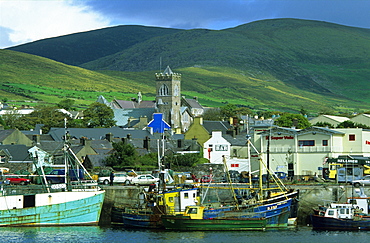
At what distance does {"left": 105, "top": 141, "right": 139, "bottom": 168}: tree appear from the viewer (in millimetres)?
83812

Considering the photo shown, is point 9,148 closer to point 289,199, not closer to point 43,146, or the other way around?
Answer: point 43,146

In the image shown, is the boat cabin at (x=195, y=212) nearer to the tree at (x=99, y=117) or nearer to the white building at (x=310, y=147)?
the white building at (x=310, y=147)

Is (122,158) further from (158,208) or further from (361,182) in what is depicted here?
(361,182)

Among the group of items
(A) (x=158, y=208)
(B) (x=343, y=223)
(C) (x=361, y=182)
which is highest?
(C) (x=361, y=182)

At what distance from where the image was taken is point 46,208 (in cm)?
5856

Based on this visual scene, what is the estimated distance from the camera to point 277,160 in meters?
82.5

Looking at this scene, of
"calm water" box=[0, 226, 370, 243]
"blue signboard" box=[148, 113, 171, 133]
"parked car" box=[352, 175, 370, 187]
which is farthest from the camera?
"blue signboard" box=[148, 113, 171, 133]

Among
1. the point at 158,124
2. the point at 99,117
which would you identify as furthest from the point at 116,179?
the point at 99,117

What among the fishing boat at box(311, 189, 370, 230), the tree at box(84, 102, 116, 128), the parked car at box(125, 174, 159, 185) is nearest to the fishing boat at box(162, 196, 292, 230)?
the fishing boat at box(311, 189, 370, 230)

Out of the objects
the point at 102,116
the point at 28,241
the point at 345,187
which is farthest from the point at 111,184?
the point at 102,116

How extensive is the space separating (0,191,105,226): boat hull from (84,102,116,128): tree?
367 feet

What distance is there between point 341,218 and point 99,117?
132 m

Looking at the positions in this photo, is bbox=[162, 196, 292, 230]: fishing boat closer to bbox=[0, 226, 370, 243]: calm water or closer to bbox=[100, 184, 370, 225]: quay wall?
bbox=[0, 226, 370, 243]: calm water

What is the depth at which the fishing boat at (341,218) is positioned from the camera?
54.8 m
